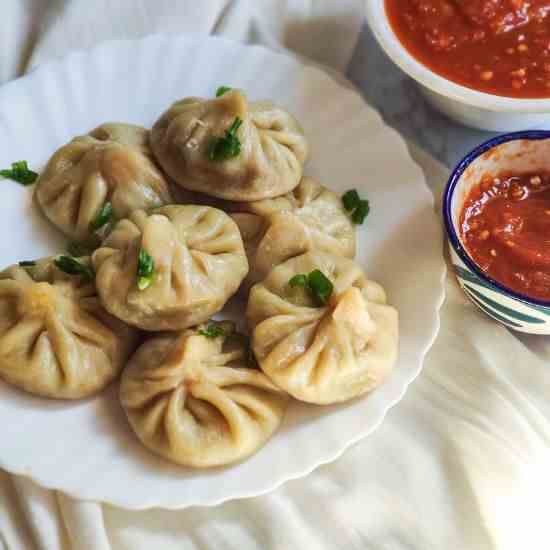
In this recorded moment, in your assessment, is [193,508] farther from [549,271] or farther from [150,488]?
[549,271]

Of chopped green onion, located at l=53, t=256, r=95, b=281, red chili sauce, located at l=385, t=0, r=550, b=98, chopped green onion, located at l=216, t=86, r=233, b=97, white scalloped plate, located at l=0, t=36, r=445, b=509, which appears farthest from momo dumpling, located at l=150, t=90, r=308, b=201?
red chili sauce, located at l=385, t=0, r=550, b=98

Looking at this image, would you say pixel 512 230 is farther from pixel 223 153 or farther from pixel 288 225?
pixel 223 153

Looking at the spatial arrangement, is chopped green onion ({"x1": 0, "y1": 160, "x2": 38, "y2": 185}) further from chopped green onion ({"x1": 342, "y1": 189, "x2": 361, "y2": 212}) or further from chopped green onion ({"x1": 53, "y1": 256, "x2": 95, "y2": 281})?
chopped green onion ({"x1": 342, "y1": 189, "x2": 361, "y2": 212})

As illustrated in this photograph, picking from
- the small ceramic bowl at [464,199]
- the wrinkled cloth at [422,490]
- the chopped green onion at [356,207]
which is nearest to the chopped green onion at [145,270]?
the wrinkled cloth at [422,490]

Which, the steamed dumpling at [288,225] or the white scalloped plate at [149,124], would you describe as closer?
the white scalloped plate at [149,124]

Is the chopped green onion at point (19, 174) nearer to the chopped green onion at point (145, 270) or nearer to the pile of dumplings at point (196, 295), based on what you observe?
the pile of dumplings at point (196, 295)

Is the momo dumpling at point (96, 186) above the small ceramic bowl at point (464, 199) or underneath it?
above

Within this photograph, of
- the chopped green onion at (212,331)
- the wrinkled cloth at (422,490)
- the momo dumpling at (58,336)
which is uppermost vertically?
the momo dumpling at (58,336)
